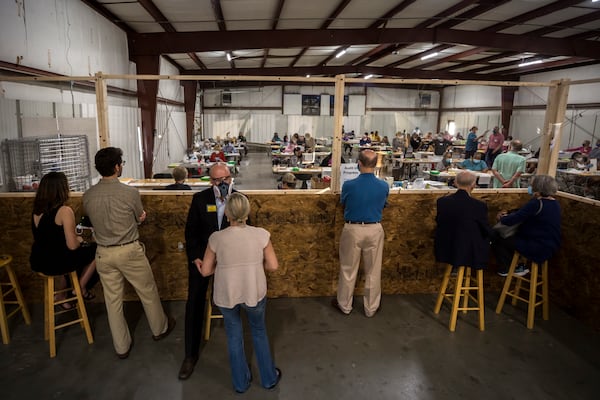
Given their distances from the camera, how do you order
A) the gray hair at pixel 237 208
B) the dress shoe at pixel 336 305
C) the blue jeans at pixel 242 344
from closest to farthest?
1. the gray hair at pixel 237 208
2. the blue jeans at pixel 242 344
3. the dress shoe at pixel 336 305

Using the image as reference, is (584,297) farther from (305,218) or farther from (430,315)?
(305,218)

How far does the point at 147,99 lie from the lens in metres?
10.4

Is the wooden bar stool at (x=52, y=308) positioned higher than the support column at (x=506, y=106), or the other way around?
the support column at (x=506, y=106)

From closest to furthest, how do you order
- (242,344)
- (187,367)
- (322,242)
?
1. (242,344)
2. (187,367)
3. (322,242)

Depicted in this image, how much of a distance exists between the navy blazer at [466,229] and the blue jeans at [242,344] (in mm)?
2006

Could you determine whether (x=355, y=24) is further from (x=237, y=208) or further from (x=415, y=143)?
(x=237, y=208)

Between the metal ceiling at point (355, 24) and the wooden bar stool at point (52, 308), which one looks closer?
the wooden bar stool at point (52, 308)

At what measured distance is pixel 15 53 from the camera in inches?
214

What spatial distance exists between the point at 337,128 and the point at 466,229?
62.3 inches

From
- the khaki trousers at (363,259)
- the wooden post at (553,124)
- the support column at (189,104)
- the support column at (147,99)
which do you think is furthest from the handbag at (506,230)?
the support column at (189,104)

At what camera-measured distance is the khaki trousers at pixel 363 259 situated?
12.4 feet

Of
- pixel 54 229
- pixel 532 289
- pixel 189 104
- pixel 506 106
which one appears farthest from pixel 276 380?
pixel 506 106

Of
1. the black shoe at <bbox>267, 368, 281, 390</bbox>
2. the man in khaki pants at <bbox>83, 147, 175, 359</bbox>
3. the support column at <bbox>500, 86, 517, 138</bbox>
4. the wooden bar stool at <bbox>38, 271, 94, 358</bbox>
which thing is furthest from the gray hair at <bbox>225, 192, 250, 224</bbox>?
the support column at <bbox>500, 86, 517, 138</bbox>

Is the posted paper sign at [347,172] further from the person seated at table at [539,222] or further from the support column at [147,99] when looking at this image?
the support column at [147,99]
